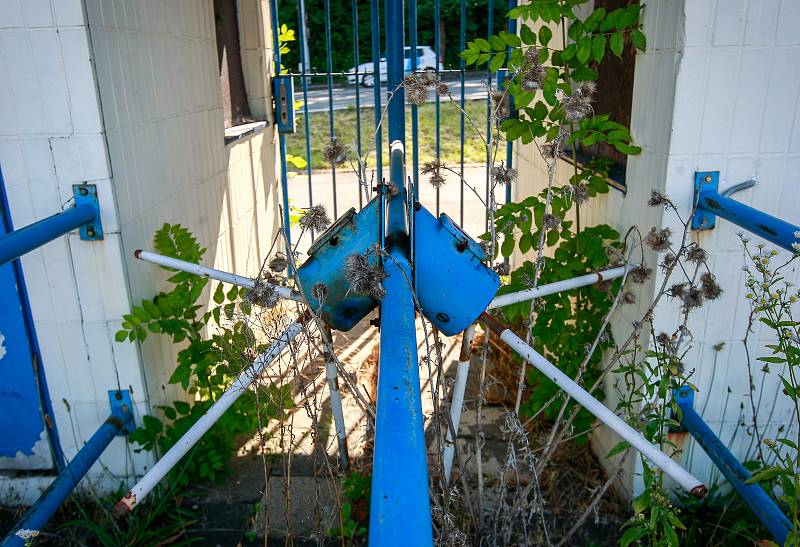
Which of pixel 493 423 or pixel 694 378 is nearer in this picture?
pixel 694 378

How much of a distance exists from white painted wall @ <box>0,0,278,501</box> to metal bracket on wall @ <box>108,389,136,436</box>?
31 mm

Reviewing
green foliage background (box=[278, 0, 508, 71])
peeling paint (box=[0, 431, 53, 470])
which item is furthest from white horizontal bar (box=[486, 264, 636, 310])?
green foliage background (box=[278, 0, 508, 71])

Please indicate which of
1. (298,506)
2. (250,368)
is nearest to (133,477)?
(298,506)

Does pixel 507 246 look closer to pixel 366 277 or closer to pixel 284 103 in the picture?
pixel 366 277

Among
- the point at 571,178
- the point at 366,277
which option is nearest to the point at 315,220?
the point at 366,277

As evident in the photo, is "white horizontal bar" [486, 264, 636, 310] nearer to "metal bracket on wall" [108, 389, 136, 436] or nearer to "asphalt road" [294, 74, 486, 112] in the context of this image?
"metal bracket on wall" [108, 389, 136, 436]

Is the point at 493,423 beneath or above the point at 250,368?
beneath

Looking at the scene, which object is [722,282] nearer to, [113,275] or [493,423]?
[493,423]

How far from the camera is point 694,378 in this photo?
2660mm

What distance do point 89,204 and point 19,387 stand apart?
0.87m

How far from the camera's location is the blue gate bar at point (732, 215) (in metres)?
2.01

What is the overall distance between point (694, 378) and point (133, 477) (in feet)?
7.67

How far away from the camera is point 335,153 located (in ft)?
6.46

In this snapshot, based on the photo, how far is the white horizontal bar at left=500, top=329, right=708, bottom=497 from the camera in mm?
1575
